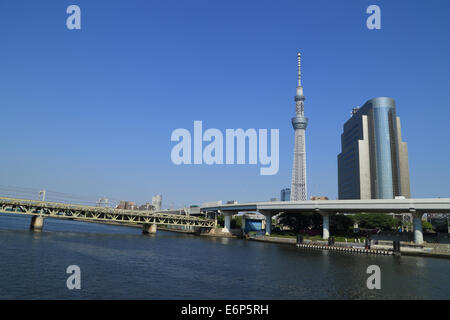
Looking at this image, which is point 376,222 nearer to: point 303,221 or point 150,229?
point 303,221

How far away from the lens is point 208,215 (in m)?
147

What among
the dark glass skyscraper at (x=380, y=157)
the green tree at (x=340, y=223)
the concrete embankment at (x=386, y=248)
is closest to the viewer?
the concrete embankment at (x=386, y=248)

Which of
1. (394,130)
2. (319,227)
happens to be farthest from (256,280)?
(394,130)

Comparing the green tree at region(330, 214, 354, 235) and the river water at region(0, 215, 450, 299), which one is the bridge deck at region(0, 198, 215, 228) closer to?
the river water at region(0, 215, 450, 299)

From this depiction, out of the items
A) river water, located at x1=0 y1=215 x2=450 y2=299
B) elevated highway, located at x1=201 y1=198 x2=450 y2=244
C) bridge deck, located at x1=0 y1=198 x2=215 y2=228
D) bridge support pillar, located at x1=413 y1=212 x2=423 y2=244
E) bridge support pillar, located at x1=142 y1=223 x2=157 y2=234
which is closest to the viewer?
river water, located at x1=0 y1=215 x2=450 y2=299

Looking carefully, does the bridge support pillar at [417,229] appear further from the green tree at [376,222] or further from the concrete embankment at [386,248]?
the green tree at [376,222]

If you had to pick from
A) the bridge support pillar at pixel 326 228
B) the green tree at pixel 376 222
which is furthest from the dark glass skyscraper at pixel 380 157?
the bridge support pillar at pixel 326 228

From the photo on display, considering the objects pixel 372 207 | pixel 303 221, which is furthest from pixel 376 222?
pixel 372 207

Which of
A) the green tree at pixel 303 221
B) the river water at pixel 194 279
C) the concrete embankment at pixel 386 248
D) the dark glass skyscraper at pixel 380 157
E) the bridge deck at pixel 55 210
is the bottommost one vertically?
the concrete embankment at pixel 386 248

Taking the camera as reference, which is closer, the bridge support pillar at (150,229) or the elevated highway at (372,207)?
the elevated highway at (372,207)

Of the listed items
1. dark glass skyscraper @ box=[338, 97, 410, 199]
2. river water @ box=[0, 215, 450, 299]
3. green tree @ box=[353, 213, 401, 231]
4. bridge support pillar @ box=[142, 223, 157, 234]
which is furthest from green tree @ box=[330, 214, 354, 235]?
dark glass skyscraper @ box=[338, 97, 410, 199]

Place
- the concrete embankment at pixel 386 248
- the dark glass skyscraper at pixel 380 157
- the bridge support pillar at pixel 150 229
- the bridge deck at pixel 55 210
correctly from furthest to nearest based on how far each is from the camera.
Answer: the dark glass skyscraper at pixel 380 157 → the bridge support pillar at pixel 150 229 → the bridge deck at pixel 55 210 → the concrete embankment at pixel 386 248
